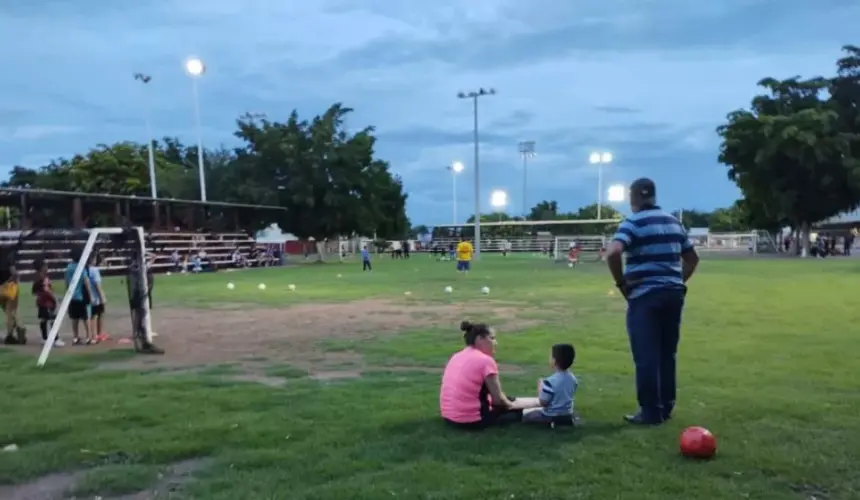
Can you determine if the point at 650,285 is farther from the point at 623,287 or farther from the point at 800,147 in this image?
the point at 800,147

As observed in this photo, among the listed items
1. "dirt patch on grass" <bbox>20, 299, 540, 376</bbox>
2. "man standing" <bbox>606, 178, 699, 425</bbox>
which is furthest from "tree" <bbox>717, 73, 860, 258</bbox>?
"man standing" <bbox>606, 178, 699, 425</bbox>

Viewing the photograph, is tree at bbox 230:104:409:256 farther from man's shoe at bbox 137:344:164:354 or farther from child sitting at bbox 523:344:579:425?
child sitting at bbox 523:344:579:425

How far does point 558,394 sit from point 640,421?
81cm

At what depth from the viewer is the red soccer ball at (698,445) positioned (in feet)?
20.5

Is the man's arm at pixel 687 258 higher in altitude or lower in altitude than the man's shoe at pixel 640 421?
higher

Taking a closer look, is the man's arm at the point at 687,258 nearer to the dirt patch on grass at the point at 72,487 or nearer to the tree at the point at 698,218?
the dirt patch on grass at the point at 72,487

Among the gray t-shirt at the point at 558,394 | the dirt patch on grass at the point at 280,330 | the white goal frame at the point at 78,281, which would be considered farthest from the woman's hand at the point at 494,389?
the white goal frame at the point at 78,281

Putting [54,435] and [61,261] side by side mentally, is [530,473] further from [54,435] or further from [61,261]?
[61,261]

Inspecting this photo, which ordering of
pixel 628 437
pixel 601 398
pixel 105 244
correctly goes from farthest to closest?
pixel 105 244 < pixel 601 398 < pixel 628 437

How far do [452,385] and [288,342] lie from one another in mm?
7902

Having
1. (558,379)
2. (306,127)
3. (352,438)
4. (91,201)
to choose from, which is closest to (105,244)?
(352,438)

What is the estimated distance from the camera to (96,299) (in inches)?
594

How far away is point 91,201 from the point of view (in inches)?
1948

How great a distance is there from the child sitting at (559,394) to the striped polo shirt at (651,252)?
2.74ft
